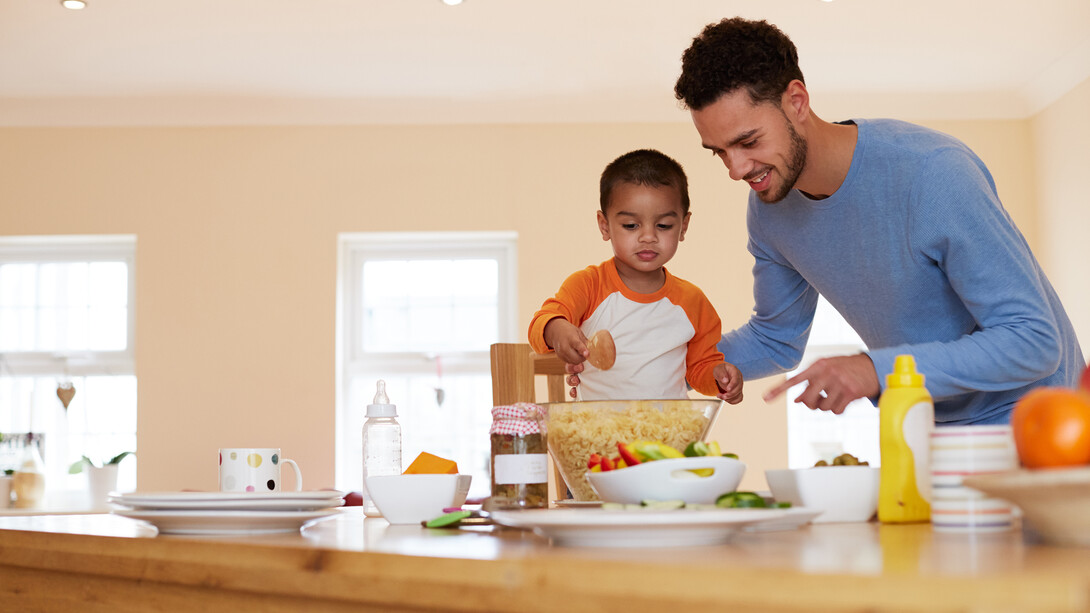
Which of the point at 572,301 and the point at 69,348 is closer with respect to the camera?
the point at 572,301

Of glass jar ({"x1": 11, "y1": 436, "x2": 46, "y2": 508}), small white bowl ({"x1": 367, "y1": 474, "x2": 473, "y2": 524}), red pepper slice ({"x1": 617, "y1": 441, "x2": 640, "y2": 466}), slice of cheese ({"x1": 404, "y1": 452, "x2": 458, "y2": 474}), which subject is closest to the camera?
red pepper slice ({"x1": 617, "y1": 441, "x2": 640, "y2": 466})

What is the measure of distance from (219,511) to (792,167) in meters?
1.09

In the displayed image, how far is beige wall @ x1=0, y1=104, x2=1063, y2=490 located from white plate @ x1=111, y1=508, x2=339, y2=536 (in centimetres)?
384

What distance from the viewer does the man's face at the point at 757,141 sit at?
1.58 metres

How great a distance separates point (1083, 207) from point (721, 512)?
4.41 m

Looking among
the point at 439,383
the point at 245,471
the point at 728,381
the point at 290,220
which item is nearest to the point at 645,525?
the point at 245,471

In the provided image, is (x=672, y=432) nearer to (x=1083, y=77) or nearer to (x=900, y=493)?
(x=900, y=493)

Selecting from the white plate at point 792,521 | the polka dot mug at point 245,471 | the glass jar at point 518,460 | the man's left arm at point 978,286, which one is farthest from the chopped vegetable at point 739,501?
the polka dot mug at point 245,471

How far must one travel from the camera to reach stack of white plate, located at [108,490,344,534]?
92cm

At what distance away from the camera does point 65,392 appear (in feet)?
16.0

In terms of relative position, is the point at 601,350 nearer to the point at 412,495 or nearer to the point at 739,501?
the point at 412,495

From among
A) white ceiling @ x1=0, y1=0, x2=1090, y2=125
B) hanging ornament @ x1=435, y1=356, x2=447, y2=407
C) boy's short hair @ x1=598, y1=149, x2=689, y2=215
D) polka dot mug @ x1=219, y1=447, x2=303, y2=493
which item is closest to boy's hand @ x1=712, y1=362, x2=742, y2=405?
boy's short hair @ x1=598, y1=149, x2=689, y2=215

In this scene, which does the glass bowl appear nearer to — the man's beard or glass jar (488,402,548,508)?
glass jar (488,402,548,508)

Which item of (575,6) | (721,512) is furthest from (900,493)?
(575,6)
